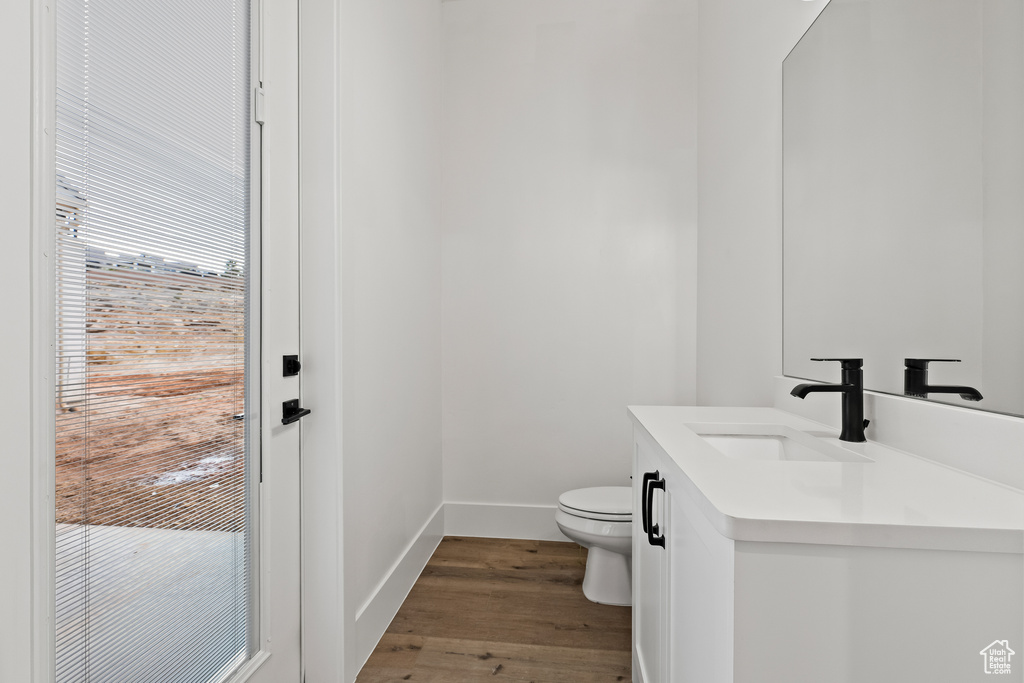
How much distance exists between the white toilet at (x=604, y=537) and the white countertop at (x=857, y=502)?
1062 millimetres

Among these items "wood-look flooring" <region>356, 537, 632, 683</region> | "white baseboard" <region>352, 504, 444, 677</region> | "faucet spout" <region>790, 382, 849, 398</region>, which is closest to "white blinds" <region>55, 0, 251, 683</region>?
"white baseboard" <region>352, 504, 444, 677</region>

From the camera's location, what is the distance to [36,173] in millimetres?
→ 698

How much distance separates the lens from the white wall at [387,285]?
59.0 inches

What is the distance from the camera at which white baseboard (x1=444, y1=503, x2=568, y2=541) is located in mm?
2557

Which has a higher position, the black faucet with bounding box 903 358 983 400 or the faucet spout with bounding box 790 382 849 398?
the black faucet with bounding box 903 358 983 400

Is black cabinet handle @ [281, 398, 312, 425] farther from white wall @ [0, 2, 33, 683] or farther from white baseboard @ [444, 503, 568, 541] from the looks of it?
white baseboard @ [444, 503, 568, 541]

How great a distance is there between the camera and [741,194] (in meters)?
1.90

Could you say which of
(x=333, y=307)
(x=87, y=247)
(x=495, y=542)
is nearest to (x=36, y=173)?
(x=87, y=247)

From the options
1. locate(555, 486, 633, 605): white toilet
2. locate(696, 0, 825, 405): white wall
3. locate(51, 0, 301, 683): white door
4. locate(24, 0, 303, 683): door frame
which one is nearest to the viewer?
locate(24, 0, 303, 683): door frame

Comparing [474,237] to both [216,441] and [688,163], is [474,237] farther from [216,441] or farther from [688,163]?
[216,441]

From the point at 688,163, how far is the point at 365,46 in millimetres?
1578

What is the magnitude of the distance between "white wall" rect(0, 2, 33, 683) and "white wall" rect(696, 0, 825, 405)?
5.64 ft

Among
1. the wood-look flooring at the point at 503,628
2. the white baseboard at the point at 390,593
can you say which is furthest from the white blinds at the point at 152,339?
the wood-look flooring at the point at 503,628

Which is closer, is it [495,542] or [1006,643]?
[1006,643]
